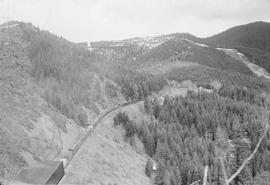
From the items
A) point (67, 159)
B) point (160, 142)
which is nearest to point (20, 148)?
point (67, 159)

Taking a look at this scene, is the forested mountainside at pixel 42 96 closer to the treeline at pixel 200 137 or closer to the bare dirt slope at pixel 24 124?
the bare dirt slope at pixel 24 124

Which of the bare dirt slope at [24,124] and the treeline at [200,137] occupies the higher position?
the bare dirt slope at [24,124]

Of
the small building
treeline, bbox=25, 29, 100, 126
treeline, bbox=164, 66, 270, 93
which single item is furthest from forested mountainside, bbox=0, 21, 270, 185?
treeline, bbox=164, 66, 270, 93

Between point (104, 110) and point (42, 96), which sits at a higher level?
point (42, 96)

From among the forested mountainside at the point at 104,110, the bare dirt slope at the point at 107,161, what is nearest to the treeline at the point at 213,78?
the forested mountainside at the point at 104,110

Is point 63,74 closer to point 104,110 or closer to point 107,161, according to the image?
point 104,110

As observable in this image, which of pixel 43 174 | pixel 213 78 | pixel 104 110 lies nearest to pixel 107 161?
pixel 43 174
